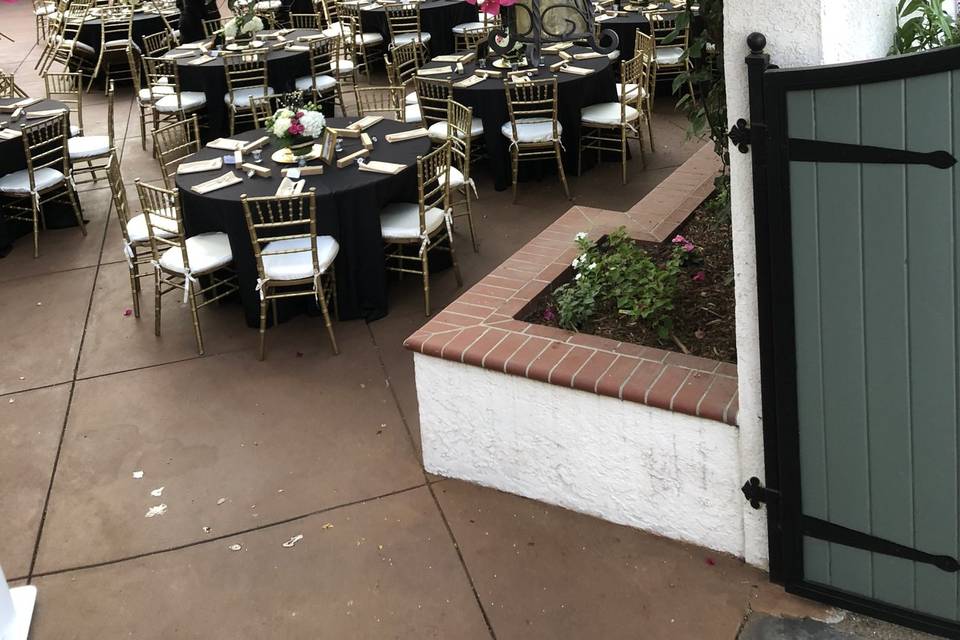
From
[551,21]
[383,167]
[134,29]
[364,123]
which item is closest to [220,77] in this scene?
[364,123]

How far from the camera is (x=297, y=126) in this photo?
259 inches

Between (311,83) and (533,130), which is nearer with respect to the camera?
(533,130)

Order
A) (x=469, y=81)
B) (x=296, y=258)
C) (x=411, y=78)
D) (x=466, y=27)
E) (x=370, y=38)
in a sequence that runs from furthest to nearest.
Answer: (x=370, y=38), (x=466, y=27), (x=411, y=78), (x=469, y=81), (x=296, y=258)

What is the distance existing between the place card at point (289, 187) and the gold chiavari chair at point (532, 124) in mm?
2146

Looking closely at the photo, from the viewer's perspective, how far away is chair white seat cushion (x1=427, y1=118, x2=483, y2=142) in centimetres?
810

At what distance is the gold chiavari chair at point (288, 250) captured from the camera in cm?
568

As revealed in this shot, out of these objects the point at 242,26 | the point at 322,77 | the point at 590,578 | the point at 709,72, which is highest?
the point at 242,26

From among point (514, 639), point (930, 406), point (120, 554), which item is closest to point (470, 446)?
point (514, 639)

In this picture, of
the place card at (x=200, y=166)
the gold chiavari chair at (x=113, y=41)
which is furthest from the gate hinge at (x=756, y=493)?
the gold chiavari chair at (x=113, y=41)

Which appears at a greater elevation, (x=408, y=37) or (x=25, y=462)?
(x=408, y=37)

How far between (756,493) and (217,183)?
3.99m

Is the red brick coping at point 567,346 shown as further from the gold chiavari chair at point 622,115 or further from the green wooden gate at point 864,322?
the gold chiavari chair at point 622,115

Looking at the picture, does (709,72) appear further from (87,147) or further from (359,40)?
(359,40)

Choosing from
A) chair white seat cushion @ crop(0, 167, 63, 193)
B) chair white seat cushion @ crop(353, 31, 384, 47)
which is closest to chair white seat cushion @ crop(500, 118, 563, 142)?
chair white seat cushion @ crop(0, 167, 63, 193)
